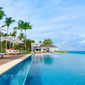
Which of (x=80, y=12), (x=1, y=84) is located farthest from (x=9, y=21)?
(x=1, y=84)

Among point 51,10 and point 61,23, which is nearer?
point 51,10

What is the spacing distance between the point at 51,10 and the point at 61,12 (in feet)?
6.93

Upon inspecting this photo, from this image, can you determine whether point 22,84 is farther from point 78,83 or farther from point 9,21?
point 9,21

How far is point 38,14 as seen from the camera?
1920cm

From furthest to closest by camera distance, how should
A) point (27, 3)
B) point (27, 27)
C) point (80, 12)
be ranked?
1. point (27, 27)
2. point (80, 12)
3. point (27, 3)

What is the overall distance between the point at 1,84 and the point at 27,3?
14.7m

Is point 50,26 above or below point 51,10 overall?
below

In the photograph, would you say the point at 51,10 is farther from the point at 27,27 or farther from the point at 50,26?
the point at 27,27

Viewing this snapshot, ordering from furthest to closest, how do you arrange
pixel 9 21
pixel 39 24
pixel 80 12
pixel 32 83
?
pixel 9 21
pixel 39 24
pixel 80 12
pixel 32 83

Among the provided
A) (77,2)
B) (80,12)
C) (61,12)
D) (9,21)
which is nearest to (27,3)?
(61,12)

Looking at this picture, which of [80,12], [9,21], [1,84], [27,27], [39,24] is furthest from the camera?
[9,21]

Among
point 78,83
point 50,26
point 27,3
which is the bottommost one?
point 78,83

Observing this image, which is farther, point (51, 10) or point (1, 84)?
point (51, 10)

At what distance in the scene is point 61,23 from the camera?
962 inches
